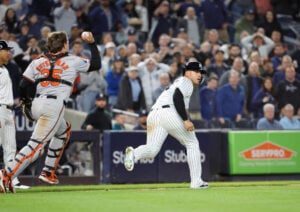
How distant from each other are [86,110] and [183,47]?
338cm

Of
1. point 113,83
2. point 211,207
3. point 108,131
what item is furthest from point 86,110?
point 211,207

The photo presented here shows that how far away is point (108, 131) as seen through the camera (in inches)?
707

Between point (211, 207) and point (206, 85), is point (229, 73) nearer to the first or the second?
point (206, 85)

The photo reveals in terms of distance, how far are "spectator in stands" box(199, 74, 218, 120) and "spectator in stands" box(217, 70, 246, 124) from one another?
5.6 inches

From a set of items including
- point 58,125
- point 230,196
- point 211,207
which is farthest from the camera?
point 58,125

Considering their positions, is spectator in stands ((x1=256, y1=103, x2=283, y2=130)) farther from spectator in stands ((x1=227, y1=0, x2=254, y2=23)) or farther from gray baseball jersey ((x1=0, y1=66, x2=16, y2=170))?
spectator in stands ((x1=227, y1=0, x2=254, y2=23))

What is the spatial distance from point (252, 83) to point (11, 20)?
606 cm

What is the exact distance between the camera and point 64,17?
23250 millimetres

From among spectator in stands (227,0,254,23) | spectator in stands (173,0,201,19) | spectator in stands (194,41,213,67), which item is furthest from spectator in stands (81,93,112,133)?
spectator in stands (227,0,254,23)

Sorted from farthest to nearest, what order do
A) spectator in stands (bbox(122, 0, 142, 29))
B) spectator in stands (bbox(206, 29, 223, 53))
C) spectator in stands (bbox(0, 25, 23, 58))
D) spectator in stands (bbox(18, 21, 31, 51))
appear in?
spectator in stands (bbox(122, 0, 142, 29)), spectator in stands (bbox(206, 29, 223, 53)), spectator in stands (bbox(18, 21, 31, 51)), spectator in stands (bbox(0, 25, 23, 58))

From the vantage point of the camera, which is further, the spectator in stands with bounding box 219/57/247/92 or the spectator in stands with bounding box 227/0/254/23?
the spectator in stands with bounding box 227/0/254/23

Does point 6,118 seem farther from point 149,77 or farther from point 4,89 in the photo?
point 149,77

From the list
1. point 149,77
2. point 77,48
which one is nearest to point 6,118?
point 77,48

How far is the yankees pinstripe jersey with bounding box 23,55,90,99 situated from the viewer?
44.9 feet
